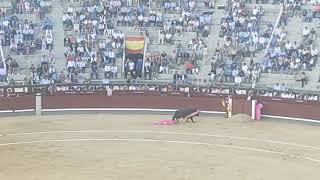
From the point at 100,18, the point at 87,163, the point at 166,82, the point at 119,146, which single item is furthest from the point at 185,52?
the point at 87,163

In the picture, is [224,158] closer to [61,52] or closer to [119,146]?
[119,146]

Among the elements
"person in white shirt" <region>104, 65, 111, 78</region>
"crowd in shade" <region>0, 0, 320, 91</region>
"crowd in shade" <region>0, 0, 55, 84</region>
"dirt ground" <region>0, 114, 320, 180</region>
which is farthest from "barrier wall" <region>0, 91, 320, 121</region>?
"person in white shirt" <region>104, 65, 111, 78</region>

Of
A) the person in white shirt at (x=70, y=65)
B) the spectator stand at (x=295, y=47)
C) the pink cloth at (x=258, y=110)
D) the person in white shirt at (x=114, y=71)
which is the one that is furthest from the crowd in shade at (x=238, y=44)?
the person in white shirt at (x=70, y=65)

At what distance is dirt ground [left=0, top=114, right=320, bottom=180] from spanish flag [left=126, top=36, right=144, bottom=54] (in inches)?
201

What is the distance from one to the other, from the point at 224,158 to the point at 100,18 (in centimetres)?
1610

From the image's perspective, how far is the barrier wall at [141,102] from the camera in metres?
30.9

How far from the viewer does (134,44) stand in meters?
35.6

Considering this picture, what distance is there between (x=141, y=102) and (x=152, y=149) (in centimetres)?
833

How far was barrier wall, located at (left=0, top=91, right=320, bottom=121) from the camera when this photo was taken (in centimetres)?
3089

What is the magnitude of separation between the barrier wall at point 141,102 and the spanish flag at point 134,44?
11.8 feet

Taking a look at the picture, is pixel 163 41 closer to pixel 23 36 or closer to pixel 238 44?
pixel 238 44

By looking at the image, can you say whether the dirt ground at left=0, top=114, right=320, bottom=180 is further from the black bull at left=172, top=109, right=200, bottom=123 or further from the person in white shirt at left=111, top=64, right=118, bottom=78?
the person in white shirt at left=111, top=64, right=118, bottom=78

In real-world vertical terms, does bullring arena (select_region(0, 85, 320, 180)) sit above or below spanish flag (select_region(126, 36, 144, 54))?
below

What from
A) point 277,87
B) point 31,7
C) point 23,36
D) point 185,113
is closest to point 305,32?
point 277,87
